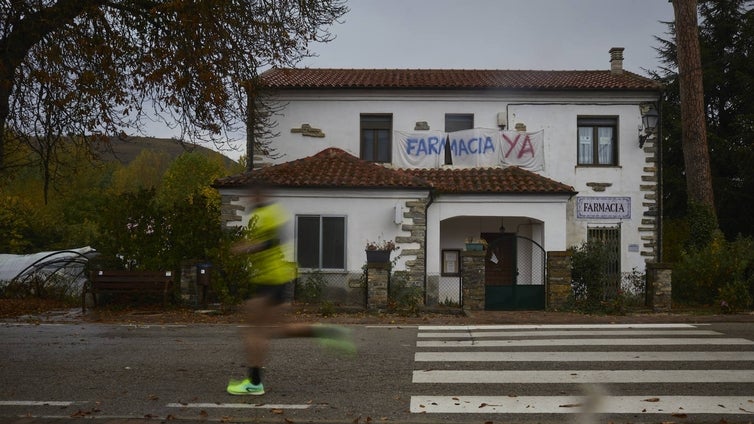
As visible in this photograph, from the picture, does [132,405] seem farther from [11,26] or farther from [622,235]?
[622,235]

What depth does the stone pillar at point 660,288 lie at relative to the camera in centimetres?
1599

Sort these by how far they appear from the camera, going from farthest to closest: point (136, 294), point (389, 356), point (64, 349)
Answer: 1. point (136, 294)
2. point (64, 349)
3. point (389, 356)

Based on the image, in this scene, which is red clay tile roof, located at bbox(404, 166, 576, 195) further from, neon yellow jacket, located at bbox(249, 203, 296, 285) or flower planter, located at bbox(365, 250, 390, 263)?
neon yellow jacket, located at bbox(249, 203, 296, 285)

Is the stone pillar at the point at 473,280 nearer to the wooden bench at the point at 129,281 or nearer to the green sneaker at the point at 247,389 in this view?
the wooden bench at the point at 129,281

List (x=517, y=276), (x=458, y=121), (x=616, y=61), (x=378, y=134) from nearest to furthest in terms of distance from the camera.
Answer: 1. (x=517, y=276)
2. (x=458, y=121)
3. (x=378, y=134)
4. (x=616, y=61)

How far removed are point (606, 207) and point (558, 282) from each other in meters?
7.03

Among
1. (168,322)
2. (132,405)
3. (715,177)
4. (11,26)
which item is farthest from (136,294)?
(715,177)

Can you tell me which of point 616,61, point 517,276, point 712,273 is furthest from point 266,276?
point 616,61

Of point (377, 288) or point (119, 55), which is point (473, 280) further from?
point (119, 55)

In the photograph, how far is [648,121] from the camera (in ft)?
71.3

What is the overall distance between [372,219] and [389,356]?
10.2 metres

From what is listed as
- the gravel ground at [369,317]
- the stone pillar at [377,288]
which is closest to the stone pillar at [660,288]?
the gravel ground at [369,317]

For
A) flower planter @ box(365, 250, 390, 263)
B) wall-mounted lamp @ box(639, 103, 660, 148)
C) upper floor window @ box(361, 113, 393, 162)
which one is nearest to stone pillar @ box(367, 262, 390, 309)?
flower planter @ box(365, 250, 390, 263)

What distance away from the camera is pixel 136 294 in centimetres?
1695
